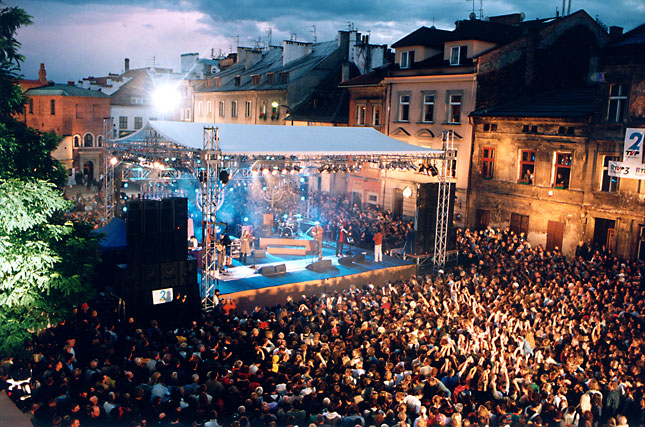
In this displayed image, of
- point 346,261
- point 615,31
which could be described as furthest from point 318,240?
point 615,31

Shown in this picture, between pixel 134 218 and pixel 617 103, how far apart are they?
18.5 m

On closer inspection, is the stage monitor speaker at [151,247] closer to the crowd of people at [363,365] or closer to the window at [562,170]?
the crowd of people at [363,365]

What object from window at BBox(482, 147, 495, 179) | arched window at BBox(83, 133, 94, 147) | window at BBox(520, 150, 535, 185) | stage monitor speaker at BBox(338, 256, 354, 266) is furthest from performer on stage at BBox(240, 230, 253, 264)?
arched window at BBox(83, 133, 94, 147)

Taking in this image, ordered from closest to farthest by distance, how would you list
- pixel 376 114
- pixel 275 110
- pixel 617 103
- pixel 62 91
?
pixel 617 103
pixel 376 114
pixel 275 110
pixel 62 91

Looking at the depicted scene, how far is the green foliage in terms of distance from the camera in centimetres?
1039

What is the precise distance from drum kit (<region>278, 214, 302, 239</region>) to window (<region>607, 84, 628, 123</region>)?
1447cm

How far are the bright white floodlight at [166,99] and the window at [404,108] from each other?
32.1 m

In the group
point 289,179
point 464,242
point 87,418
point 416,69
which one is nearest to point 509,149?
point 464,242

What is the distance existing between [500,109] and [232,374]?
20859mm

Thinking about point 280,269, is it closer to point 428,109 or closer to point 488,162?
point 488,162

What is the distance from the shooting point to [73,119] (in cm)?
4641

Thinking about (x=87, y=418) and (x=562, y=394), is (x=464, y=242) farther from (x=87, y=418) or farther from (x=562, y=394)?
(x=87, y=418)

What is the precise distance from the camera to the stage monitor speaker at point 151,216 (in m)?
14.3

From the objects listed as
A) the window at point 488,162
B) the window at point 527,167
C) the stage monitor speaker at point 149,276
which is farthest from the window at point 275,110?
the stage monitor speaker at point 149,276
